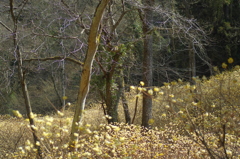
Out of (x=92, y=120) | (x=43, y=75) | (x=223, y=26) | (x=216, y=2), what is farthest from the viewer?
(x=43, y=75)

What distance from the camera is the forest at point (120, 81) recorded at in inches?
132

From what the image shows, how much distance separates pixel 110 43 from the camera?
647cm

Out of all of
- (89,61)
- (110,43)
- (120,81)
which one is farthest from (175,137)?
(120,81)

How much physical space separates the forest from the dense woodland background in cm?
5

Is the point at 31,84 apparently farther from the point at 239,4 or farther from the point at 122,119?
the point at 239,4

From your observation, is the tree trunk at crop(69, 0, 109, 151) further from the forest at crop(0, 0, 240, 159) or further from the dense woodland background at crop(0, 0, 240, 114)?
the dense woodland background at crop(0, 0, 240, 114)

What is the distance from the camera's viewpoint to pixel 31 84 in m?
20.1

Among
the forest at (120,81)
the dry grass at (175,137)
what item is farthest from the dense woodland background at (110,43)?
the dry grass at (175,137)

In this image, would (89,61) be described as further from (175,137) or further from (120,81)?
(120,81)

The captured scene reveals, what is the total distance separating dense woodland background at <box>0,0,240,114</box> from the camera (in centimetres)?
598

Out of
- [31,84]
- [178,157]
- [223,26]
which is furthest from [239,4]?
[31,84]

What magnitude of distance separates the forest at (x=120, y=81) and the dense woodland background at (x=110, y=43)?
0.05 m

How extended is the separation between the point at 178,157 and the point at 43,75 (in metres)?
17.2

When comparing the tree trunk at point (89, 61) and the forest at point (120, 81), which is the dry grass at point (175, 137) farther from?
the tree trunk at point (89, 61)
